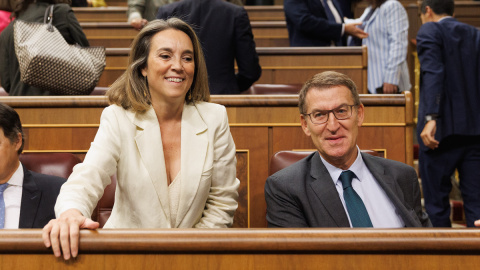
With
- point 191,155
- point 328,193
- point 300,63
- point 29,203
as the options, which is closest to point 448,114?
point 300,63

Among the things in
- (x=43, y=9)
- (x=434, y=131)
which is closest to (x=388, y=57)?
(x=434, y=131)

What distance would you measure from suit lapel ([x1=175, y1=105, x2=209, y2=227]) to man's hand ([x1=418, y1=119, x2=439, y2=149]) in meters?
1.44

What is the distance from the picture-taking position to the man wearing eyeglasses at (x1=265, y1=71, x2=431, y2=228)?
61.4 inches

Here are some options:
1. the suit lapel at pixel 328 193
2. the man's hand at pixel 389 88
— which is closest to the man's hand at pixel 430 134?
the man's hand at pixel 389 88

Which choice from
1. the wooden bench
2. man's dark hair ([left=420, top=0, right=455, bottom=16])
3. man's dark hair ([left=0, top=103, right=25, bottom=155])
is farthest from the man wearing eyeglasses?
the wooden bench

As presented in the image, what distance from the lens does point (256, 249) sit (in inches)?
43.1

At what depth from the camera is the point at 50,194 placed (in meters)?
1.79

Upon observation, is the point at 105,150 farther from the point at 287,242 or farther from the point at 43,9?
the point at 43,9

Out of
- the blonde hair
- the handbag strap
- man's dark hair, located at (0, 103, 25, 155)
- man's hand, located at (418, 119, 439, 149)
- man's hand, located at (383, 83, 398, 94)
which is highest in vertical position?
the handbag strap

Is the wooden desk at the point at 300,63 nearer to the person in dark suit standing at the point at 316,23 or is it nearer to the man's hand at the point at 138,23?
the person in dark suit standing at the point at 316,23

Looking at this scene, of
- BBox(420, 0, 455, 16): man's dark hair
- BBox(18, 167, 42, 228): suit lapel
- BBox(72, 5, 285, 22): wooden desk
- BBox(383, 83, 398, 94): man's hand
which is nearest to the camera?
BBox(18, 167, 42, 228): suit lapel

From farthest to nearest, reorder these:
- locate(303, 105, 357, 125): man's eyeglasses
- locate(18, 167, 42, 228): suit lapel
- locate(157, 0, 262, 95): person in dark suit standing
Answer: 1. locate(157, 0, 262, 95): person in dark suit standing
2. locate(18, 167, 42, 228): suit lapel
3. locate(303, 105, 357, 125): man's eyeglasses

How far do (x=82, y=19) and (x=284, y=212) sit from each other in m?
4.50

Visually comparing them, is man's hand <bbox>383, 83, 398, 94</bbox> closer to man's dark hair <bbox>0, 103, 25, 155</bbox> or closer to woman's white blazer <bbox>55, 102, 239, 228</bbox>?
woman's white blazer <bbox>55, 102, 239, 228</bbox>
